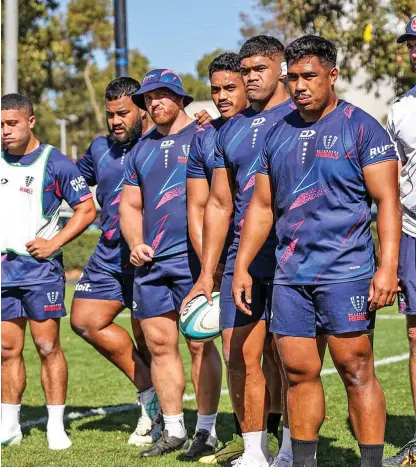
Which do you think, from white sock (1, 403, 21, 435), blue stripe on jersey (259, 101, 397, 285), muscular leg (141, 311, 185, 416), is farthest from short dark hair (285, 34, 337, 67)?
white sock (1, 403, 21, 435)

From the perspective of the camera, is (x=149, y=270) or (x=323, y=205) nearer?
(x=323, y=205)

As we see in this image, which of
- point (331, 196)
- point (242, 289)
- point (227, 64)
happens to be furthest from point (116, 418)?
point (331, 196)

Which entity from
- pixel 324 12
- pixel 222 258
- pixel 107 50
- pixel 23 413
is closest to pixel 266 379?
pixel 222 258

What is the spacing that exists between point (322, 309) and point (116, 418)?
13.3 feet

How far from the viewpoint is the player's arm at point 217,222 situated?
6.65m

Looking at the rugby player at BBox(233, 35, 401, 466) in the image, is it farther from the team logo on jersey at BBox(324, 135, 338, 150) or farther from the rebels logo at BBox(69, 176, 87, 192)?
the rebels logo at BBox(69, 176, 87, 192)

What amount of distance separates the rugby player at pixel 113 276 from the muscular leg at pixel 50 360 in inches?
14.6

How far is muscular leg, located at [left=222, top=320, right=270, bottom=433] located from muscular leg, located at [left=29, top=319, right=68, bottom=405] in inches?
74.9

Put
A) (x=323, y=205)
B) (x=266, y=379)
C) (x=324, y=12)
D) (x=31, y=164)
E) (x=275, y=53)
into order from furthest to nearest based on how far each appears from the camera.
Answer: (x=324, y=12) → (x=31, y=164) → (x=266, y=379) → (x=275, y=53) → (x=323, y=205)

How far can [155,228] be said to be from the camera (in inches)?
292

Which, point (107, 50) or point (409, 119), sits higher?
point (107, 50)

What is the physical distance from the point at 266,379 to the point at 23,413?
3.26 meters

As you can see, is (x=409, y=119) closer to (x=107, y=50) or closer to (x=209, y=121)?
(x=209, y=121)

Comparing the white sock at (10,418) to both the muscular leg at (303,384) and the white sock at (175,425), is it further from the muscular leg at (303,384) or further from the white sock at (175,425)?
the muscular leg at (303,384)
